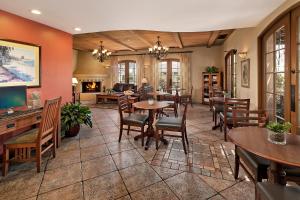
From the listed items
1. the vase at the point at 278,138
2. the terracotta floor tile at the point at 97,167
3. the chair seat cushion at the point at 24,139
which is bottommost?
the terracotta floor tile at the point at 97,167

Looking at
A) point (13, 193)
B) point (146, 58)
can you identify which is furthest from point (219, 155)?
point (146, 58)

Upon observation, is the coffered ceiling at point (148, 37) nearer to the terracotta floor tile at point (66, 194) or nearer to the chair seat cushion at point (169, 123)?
the chair seat cushion at point (169, 123)

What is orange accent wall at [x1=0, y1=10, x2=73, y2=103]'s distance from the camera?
3.06m

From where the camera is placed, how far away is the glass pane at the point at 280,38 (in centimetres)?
303

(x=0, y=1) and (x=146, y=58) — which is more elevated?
(x=146, y=58)

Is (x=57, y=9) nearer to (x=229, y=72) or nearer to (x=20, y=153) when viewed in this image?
(x=20, y=153)

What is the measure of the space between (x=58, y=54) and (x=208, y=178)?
3.87m

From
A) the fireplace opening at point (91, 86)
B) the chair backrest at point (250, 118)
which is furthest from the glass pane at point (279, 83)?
the fireplace opening at point (91, 86)

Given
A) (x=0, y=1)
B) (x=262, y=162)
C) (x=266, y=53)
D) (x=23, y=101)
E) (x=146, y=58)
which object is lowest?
(x=262, y=162)

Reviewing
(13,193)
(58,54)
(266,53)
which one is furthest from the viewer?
(58,54)

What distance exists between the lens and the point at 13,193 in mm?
2051

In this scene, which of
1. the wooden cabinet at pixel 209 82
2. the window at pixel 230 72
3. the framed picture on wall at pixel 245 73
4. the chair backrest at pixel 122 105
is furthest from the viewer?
Answer: the wooden cabinet at pixel 209 82

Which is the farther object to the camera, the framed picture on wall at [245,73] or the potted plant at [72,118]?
the framed picture on wall at [245,73]

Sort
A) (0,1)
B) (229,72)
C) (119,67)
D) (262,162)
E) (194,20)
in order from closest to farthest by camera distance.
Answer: (262,162) < (0,1) < (194,20) < (229,72) < (119,67)
